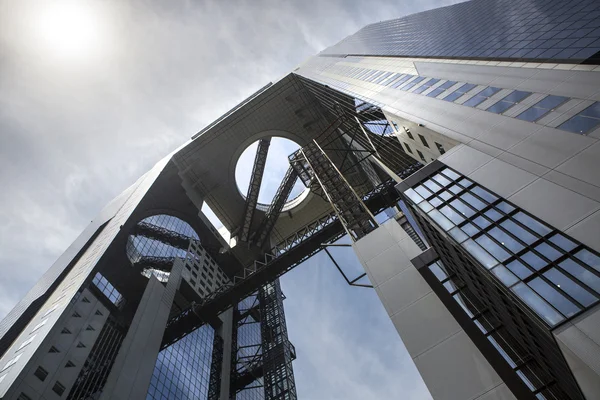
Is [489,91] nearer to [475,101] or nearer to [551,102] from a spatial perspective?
[475,101]

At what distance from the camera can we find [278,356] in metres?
46.1

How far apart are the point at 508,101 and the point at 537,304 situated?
38.3 ft

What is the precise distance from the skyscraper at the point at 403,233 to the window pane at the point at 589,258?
36 mm

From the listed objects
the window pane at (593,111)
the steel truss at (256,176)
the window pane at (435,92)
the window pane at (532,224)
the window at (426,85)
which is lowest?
the window pane at (532,224)

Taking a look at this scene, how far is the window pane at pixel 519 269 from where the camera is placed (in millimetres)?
11680

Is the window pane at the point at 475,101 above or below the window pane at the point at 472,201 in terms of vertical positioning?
above

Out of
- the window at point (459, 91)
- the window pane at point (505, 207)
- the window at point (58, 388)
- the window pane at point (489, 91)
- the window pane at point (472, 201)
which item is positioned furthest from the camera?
the window at point (58, 388)

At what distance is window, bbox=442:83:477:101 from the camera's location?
890 inches

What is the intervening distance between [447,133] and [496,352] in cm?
1075

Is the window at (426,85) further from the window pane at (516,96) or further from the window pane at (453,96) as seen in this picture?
the window pane at (516,96)

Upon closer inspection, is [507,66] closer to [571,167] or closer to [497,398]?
[571,167]

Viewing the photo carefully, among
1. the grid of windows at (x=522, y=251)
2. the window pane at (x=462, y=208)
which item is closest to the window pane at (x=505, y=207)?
the grid of windows at (x=522, y=251)

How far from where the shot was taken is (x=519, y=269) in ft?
39.2

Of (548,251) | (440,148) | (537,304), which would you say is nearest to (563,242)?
(548,251)
